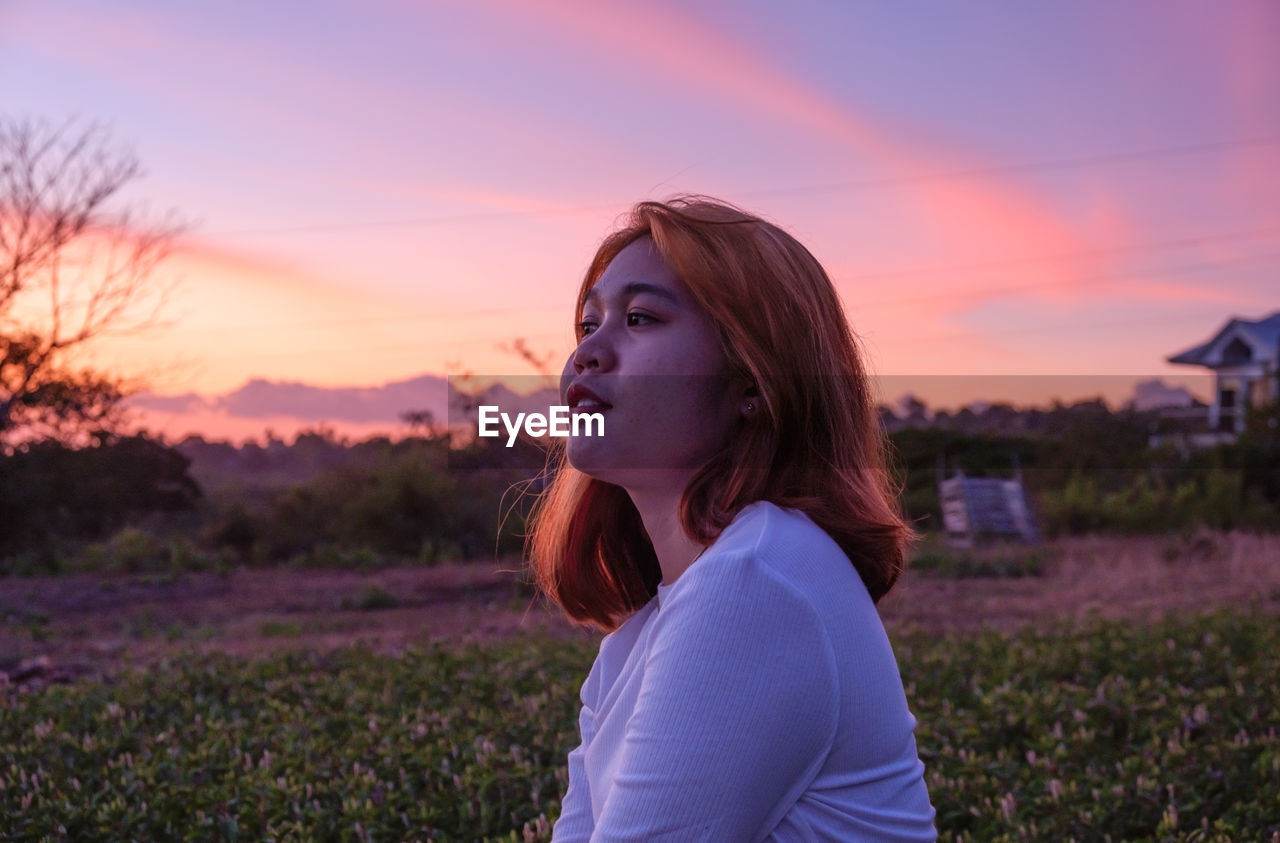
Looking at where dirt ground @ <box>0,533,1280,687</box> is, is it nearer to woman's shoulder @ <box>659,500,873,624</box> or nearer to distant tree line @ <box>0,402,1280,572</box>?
distant tree line @ <box>0,402,1280,572</box>

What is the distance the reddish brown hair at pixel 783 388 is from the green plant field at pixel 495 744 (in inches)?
81.2

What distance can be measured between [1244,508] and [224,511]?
19374mm

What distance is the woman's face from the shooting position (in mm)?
1903

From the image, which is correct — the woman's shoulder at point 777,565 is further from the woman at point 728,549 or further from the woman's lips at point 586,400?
the woman's lips at point 586,400

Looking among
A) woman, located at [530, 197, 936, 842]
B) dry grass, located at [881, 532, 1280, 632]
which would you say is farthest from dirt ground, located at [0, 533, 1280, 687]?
woman, located at [530, 197, 936, 842]

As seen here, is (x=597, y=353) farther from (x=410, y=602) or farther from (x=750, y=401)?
(x=410, y=602)

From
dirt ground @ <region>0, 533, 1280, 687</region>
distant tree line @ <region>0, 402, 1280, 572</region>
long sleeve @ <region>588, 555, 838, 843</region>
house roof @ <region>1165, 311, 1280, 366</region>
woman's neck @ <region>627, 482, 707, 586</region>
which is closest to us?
long sleeve @ <region>588, 555, 838, 843</region>

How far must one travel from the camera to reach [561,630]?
11297mm

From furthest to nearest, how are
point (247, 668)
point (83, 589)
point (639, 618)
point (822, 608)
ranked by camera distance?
point (83, 589)
point (247, 668)
point (639, 618)
point (822, 608)

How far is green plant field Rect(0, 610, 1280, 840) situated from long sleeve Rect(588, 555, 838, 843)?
2.23 meters

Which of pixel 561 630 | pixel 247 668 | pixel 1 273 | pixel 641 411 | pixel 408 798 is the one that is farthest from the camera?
pixel 1 273

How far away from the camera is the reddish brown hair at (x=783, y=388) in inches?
73.9

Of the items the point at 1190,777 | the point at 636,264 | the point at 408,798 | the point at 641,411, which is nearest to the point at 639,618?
the point at 641,411

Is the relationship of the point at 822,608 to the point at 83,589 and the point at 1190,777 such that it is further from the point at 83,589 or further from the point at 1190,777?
the point at 83,589
